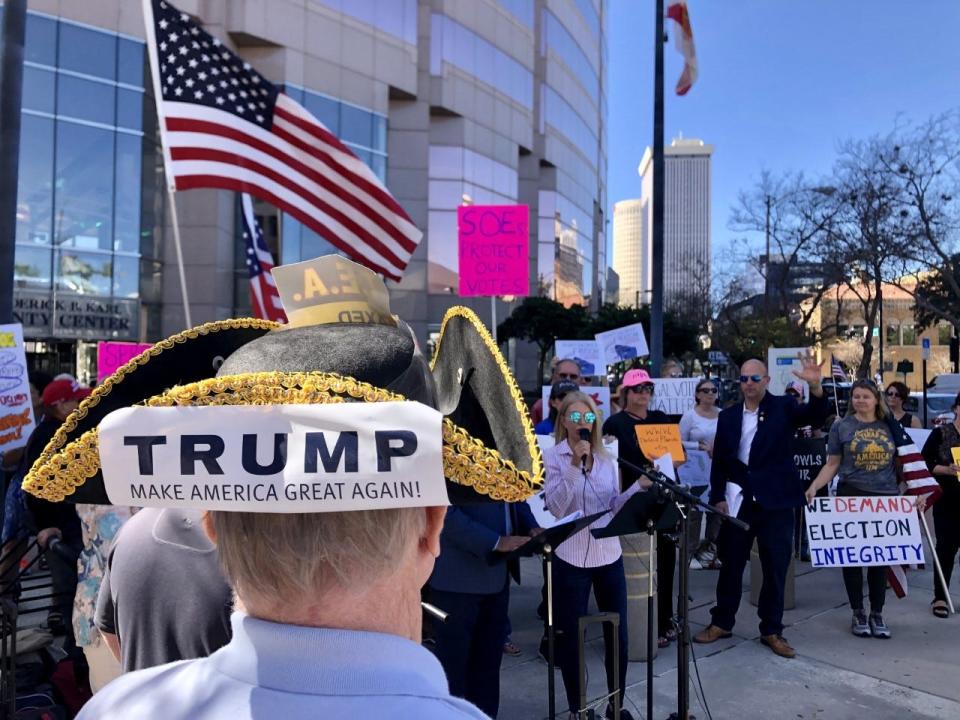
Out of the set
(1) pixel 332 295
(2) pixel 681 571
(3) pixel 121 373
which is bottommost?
(2) pixel 681 571

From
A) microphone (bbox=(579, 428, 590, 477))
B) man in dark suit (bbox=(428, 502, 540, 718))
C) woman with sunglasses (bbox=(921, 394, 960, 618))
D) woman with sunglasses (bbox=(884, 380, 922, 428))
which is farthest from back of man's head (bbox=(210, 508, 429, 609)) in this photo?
woman with sunglasses (bbox=(884, 380, 922, 428))

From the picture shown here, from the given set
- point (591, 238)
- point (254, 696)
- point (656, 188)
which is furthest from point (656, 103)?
point (591, 238)

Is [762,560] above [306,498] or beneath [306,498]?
beneath

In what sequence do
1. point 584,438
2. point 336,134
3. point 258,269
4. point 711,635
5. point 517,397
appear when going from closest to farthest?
1. point 517,397
2. point 584,438
3. point 711,635
4. point 258,269
5. point 336,134

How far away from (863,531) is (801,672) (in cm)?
159

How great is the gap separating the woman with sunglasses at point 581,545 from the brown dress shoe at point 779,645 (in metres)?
1.54

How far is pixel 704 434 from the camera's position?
7.43 meters

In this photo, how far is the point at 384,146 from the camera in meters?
24.5

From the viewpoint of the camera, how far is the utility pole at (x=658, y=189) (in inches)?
423

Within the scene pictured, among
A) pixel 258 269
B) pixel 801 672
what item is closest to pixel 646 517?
pixel 801 672

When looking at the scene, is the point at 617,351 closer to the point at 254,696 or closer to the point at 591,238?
the point at 254,696

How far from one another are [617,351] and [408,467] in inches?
404

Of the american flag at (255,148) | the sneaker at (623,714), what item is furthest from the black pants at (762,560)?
the american flag at (255,148)

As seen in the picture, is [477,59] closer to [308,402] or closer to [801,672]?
[801,672]
